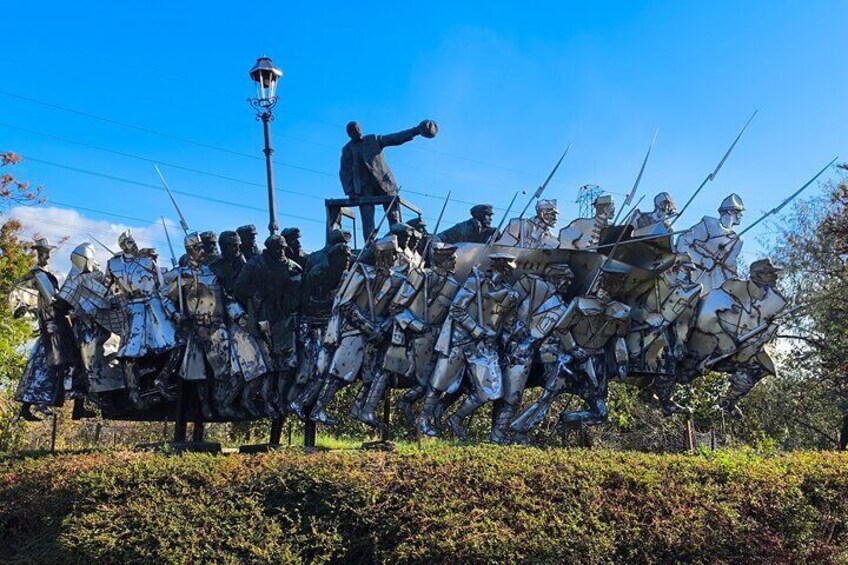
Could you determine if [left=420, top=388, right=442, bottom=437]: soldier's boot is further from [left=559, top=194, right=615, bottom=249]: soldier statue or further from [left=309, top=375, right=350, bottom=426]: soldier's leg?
[left=559, top=194, right=615, bottom=249]: soldier statue

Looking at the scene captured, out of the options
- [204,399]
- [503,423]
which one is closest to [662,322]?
[503,423]

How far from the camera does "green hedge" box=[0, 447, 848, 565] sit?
596 cm

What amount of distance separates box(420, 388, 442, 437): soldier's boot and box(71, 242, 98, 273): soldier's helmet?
18.1 ft

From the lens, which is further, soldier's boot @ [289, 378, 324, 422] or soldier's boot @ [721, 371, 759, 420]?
soldier's boot @ [289, 378, 324, 422]

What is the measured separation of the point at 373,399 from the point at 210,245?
3.71 meters

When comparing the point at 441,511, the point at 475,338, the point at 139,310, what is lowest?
the point at 441,511

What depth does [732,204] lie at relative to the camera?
11.7m

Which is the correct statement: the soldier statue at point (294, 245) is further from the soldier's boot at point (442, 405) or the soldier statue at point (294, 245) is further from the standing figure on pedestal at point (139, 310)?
the soldier's boot at point (442, 405)

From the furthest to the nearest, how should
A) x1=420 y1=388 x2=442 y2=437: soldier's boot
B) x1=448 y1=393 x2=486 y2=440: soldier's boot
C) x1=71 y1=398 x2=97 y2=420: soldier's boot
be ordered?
x1=71 y1=398 x2=97 y2=420: soldier's boot, x1=420 y1=388 x2=442 y2=437: soldier's boot, x1=448 y1=393 x2=486 y2=440: soldier's boot

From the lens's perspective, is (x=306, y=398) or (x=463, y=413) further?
(x=306, y=398)

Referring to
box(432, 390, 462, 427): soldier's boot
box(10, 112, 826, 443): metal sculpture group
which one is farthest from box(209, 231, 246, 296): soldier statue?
box(432, 390, 462, 427): soldier's boot

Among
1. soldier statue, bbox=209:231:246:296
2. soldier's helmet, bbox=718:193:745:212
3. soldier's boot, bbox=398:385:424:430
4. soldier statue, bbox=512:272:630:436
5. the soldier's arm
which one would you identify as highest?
the soldier's arm

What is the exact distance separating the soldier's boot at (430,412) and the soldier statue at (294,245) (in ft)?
9.90

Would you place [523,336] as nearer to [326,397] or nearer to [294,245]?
[326,397]
